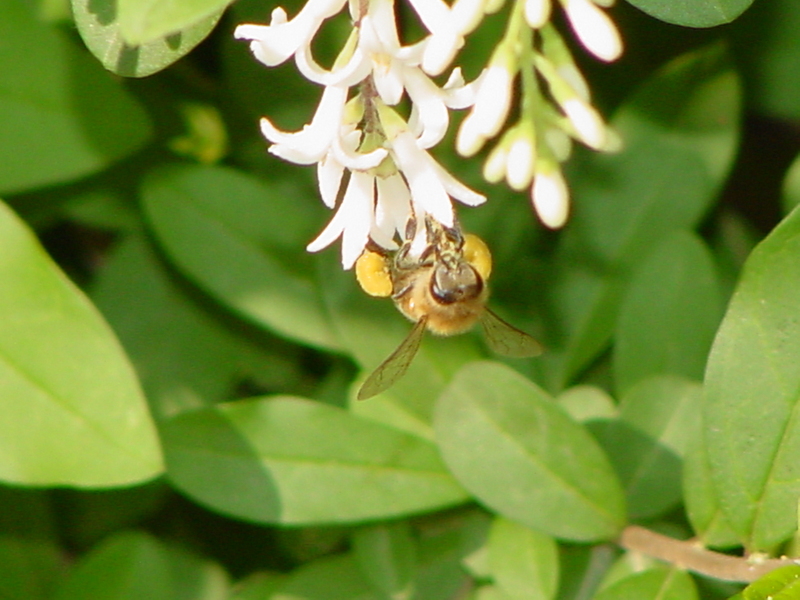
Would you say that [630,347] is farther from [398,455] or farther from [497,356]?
[398,455]

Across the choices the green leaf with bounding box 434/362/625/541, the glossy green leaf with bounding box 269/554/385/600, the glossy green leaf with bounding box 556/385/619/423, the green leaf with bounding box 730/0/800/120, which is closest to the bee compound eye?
the green leaf with bounding box 434/362/625/541

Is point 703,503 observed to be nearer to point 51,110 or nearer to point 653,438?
point 653,438

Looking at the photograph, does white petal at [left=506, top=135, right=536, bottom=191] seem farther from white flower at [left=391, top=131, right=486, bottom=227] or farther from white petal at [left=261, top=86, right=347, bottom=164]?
white petal at [left=261, top=86, right=347, bottom=164]

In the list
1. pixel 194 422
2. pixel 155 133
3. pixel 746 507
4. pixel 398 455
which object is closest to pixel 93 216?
pixel 155 133

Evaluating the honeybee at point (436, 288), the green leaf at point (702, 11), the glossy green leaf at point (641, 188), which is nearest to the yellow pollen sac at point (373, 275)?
the honeybee at point (436, 288)

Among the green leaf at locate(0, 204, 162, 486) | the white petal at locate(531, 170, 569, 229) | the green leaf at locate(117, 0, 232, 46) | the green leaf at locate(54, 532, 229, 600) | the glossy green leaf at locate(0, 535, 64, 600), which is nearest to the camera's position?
the green leaf at locate(117, 0, 232, 46)
